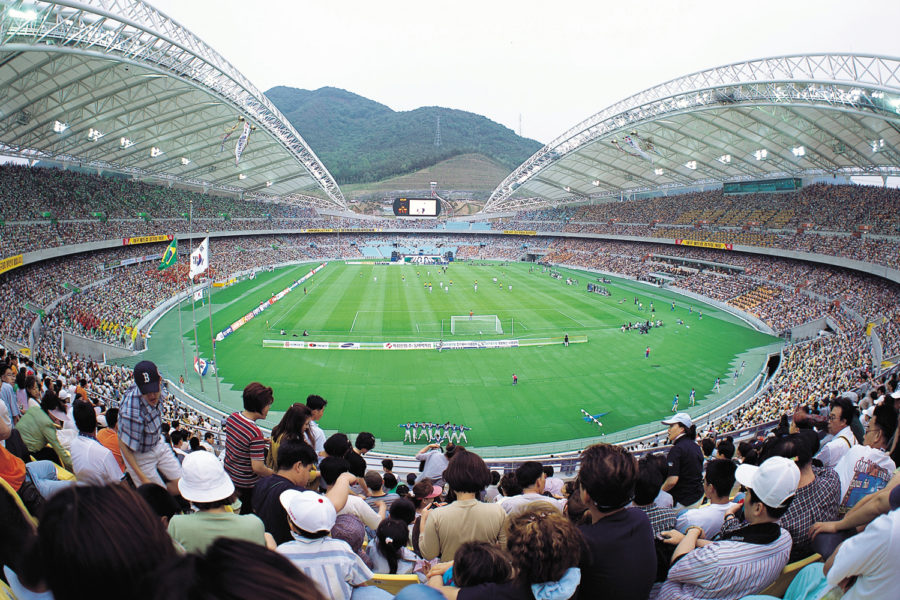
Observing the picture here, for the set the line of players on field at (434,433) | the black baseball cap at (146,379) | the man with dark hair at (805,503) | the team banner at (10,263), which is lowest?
the line of players on field at (434,433)

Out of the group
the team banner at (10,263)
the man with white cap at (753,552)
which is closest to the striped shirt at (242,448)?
the man with white cap at (753,552)

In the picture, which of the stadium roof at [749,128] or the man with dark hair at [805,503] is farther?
the stadium roof at [749,128]

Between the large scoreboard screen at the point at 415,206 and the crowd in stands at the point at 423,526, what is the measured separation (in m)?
95.0

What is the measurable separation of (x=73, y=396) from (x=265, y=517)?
11026mm

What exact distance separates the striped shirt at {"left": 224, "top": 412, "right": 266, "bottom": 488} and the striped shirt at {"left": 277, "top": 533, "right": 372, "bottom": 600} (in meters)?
2.63

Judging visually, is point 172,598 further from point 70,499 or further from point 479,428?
point 479,428

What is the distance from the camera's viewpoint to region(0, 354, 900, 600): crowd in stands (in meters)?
1.56

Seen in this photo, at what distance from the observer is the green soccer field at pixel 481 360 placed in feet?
69.5

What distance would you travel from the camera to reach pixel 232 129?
132 feet

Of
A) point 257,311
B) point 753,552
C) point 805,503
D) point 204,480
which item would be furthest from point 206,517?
point 257,311

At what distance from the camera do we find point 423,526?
162 inches

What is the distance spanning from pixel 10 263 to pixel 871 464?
37313 mm

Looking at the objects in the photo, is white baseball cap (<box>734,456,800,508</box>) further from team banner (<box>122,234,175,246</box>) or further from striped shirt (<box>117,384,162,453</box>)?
team banner (<box>122,234,175,246</box>)

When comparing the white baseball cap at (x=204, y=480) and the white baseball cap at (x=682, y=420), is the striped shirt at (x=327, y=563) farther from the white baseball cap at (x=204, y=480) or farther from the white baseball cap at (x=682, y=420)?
the white baseball cap at (x=682, y=420)
